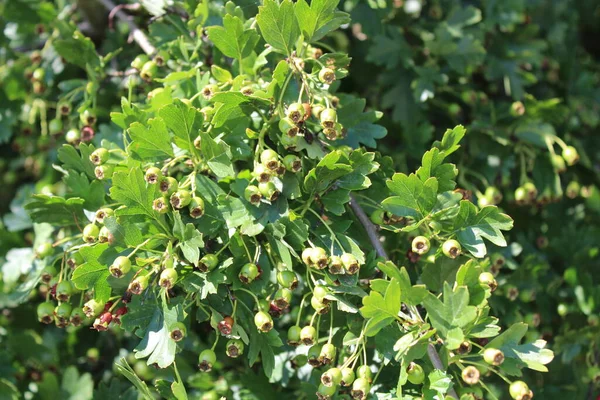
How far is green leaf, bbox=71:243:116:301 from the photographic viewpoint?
1.52 m

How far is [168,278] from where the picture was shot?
1421 mm

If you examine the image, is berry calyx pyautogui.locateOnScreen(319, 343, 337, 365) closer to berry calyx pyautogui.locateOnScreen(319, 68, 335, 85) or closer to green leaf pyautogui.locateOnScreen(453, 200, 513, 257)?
green leaf pyautogui.locateOnScreen(453, 200, 513, 257)

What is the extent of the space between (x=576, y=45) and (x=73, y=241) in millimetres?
2155

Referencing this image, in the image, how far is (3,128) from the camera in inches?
96.6

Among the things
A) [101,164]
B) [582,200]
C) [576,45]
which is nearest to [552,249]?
[582,200]

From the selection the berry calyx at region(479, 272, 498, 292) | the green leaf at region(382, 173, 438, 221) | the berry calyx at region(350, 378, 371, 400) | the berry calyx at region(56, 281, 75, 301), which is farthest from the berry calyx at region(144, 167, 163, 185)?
the berry calyx at region(479, 272, 498, 292)

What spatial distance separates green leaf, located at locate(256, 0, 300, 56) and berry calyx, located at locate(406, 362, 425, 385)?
2.45ft

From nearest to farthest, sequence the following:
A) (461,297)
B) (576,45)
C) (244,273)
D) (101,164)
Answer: (461,297)
(244,273)
(101,164)
(576,45)

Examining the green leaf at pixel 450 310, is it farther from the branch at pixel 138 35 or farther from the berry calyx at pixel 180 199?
the branch at pixel 138 35

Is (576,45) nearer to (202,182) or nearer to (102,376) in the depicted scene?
(202,182)

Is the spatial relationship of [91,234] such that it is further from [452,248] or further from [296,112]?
[452,248]

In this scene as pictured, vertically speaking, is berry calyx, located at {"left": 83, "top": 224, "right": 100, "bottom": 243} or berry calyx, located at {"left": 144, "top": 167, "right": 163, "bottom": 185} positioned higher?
berry calyx, located at {"left": 144, "top": 167, "right": 163, "bottom": 185}

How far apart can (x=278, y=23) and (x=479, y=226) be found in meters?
0.64

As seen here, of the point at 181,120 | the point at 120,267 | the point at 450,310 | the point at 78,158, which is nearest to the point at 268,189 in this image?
the point at 181,120
